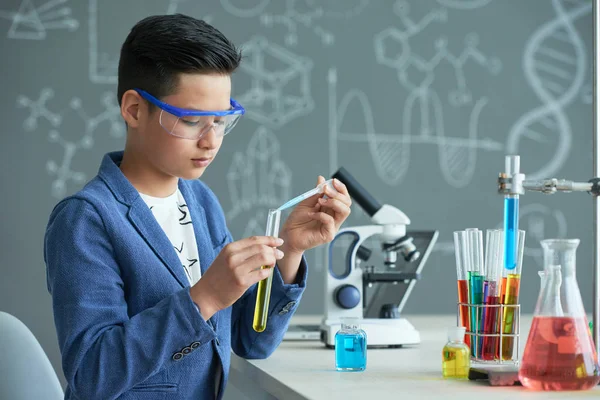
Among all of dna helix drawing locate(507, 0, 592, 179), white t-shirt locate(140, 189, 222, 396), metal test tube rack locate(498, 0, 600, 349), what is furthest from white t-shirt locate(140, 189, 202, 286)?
dna helix drawing locate(507, 0, 592, 179)

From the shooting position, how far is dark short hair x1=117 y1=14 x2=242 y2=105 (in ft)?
4.67

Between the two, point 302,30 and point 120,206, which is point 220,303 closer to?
point 120,206

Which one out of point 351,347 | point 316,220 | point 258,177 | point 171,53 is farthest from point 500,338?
point 258,177

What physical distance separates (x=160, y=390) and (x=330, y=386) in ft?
0.99

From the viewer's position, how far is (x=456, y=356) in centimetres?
141

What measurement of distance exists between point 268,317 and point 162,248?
30cm

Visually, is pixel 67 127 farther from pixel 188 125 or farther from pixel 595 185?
pixel 595 185

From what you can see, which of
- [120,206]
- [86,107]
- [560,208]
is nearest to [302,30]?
[86,107]

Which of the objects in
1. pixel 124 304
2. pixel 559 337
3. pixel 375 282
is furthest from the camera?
pixel 375 282

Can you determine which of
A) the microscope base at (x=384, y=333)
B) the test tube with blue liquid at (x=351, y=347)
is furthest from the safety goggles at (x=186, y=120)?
the microscope base at (x=384, y=333)

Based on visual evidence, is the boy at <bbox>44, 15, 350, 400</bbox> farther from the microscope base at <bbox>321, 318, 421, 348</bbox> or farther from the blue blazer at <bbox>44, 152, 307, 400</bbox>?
the microscope base at <bbox>321, 318, 421, 348</bbox>

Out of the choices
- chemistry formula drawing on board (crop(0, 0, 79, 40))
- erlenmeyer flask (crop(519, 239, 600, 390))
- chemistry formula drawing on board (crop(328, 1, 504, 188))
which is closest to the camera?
erlenmeyer flask (crop(519, 239, 600, 390))

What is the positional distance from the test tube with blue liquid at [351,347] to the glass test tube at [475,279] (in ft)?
0.68

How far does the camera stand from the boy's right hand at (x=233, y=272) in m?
1.27
